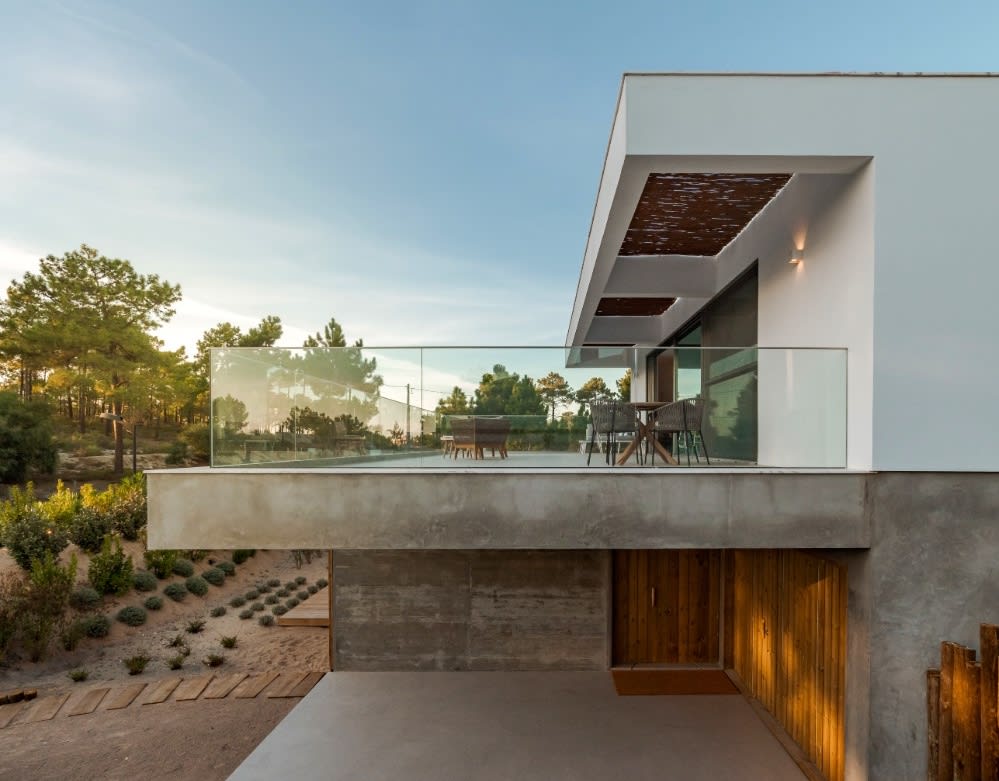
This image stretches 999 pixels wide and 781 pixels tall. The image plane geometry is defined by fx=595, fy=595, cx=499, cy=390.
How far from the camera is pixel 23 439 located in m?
21.1

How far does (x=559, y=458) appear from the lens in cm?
514

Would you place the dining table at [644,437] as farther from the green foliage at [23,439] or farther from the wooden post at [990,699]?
the green foliage at [23,439]

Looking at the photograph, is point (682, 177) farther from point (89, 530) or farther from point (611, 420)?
point (89, 530)

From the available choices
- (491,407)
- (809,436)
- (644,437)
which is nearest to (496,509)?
(491,407)

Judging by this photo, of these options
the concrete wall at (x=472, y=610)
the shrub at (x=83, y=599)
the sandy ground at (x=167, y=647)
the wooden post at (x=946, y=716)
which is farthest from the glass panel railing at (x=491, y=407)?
the shrub at (x=83, y=599)

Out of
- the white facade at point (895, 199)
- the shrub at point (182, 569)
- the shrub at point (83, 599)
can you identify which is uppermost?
the white facade at point (895, 199)

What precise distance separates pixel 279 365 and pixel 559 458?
2.74 metres

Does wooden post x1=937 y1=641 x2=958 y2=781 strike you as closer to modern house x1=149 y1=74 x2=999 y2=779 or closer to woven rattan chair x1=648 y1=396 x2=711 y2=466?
modern house x1=149 y1=74 x2=999 y2=779

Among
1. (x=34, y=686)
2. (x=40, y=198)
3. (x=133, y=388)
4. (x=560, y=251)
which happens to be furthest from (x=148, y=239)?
(x=34, y=686)

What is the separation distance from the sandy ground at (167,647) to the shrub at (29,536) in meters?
0.35

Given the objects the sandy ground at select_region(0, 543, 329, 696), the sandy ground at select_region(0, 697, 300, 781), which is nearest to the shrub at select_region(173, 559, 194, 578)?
the sandy ground at select_region(0, 543, 329, 696)

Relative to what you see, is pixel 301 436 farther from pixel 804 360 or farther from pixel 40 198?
pixel 40 198

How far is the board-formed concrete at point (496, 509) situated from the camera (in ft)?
15.8

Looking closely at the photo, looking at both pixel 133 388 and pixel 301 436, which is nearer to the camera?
pixel 301 436
